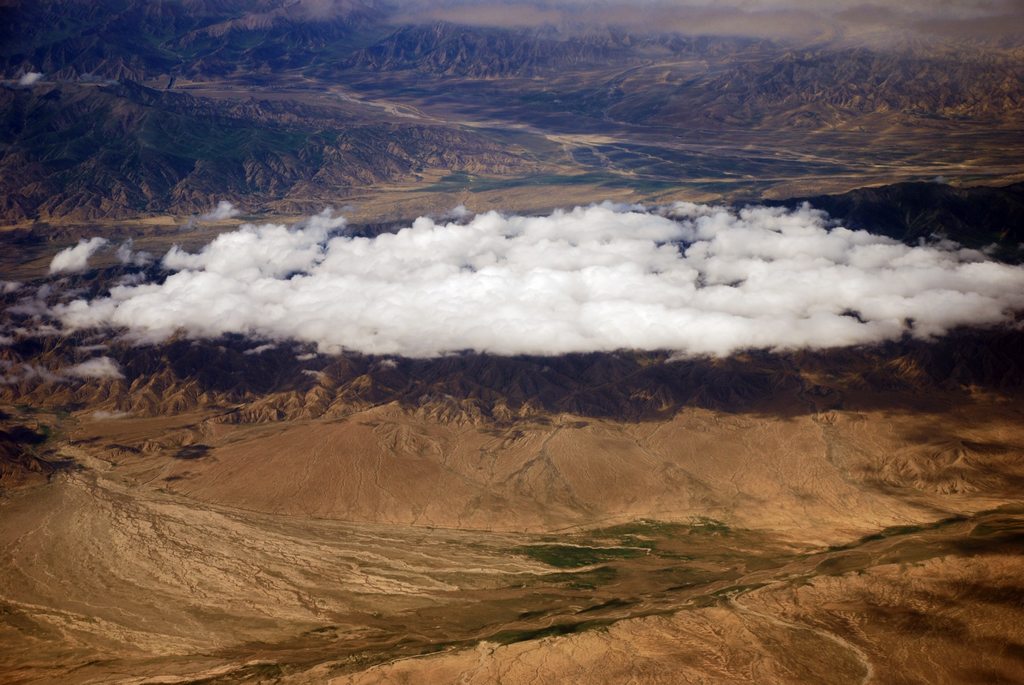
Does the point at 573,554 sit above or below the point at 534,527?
above

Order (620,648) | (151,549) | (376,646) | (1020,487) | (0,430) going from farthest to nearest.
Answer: (0,430) → (1020,487) → (151,549) → (376,646) → (620,648)

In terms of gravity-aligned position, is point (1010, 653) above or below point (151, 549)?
above

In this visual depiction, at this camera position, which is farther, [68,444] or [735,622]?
[68,444]

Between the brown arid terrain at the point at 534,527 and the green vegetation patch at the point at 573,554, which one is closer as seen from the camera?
the brown arid terrain at the point at 534,527

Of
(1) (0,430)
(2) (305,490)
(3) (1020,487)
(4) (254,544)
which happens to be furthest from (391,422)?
(3) (1020,487)

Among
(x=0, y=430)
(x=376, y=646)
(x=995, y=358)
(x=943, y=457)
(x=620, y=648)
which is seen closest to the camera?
(x=620, y=648)

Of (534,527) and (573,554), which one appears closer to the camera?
(573,554)

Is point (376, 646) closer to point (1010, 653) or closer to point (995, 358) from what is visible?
point (1010, 653)

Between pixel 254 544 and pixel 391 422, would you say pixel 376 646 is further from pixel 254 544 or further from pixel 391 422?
pixel 391 422

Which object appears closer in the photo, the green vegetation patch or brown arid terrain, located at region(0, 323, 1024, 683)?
brown arid terrain, located at region(0, 323, 1024, 683)
